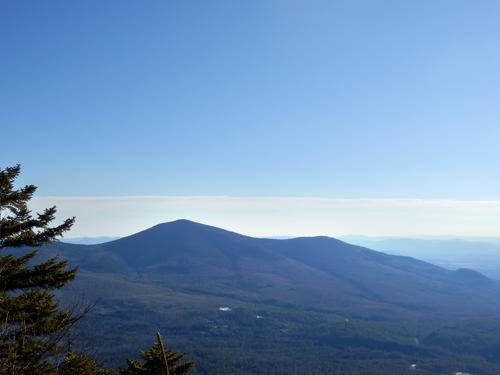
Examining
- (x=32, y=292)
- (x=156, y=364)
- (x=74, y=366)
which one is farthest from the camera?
(x=32, y=292)

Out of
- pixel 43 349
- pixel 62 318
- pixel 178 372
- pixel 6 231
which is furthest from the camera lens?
pixel 6 231

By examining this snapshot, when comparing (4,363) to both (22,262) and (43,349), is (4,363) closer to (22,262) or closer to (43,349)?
(43,349)

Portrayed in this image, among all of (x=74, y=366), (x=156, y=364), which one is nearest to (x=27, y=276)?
(x=74, y=366)

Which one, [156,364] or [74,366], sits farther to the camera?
[74,366]

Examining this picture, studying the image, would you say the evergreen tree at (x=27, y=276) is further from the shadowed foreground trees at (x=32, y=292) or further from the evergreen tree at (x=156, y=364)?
the evergreen tree at (x=156, y=364)

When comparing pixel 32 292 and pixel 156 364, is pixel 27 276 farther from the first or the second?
pixel 156 364

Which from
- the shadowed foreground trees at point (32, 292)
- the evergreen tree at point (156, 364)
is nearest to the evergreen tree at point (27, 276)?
the shadowed foreground trees at point (32, 292)

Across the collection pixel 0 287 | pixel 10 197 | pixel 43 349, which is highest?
pixel 10 197

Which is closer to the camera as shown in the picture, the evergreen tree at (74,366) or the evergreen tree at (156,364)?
the evergreen tree at (156,364)

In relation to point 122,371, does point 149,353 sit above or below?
above

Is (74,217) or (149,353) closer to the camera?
(149,353)

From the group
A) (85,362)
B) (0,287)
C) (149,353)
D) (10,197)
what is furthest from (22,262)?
(149,353)
